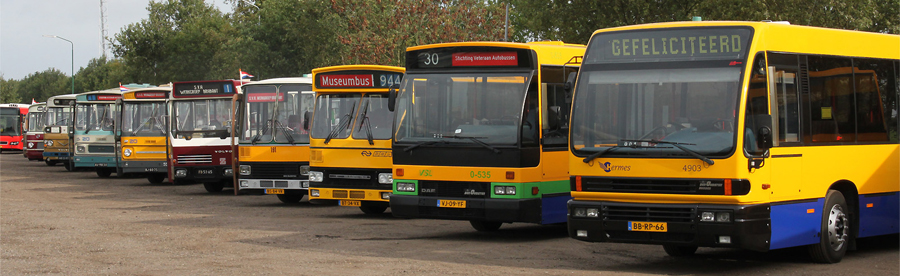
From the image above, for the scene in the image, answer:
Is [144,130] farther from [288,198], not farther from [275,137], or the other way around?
A: [275,137]

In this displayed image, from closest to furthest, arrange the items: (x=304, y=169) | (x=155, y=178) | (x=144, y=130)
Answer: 1. (x=304, y=169)
2. (x=144, y=130)
3. (x=155, y=178)

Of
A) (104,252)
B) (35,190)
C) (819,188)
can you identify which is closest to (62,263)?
(104,252)

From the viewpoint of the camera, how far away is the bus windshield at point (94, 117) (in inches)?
1283

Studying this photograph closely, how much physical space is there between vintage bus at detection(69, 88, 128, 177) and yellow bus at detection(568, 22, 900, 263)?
80.5 feet

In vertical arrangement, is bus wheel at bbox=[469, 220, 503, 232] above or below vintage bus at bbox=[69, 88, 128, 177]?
below

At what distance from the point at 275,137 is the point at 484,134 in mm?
8394

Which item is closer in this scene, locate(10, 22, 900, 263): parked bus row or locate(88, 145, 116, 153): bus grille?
locate(10, 22, 900, 263): parked bus row

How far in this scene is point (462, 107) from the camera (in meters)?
13.7

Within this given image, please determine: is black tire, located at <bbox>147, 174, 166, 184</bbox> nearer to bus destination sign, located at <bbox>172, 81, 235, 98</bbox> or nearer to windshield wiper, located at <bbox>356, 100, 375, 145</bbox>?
bus destination sign, located at <bbox>172, 81, 235, 98</bbox>

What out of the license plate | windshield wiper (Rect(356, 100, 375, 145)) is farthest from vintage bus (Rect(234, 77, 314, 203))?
the license plate

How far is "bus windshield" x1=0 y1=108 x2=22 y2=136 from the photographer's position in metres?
57.9

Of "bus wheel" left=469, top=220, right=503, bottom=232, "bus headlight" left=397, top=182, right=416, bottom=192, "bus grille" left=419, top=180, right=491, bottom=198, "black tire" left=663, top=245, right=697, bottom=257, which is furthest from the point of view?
"bus wheel" left=469, top=220, right=503, bottom=232

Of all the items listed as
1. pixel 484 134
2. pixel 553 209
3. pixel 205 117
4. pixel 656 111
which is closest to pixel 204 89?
pixel 205 117

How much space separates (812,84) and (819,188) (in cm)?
110
